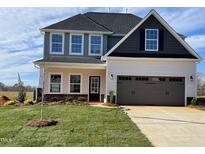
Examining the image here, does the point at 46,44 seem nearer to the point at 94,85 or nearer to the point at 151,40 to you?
the point at 94,85

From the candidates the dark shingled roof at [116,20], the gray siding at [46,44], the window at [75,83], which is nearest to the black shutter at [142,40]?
the dark shingled roof at [116,20]

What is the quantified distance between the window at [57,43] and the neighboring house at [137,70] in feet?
1.76

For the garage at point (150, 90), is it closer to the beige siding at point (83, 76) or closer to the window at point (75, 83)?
the beige siding at point (83, 76)

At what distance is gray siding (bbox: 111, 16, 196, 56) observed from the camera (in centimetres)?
2323

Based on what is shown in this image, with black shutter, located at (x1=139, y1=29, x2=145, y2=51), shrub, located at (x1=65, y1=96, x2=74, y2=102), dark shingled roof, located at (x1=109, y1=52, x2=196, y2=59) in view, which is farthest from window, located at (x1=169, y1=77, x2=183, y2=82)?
shrub, located at (x1=65, y1=96, x2=74, y2=102)

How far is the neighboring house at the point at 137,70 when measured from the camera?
2298cm

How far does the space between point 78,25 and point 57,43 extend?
225cm

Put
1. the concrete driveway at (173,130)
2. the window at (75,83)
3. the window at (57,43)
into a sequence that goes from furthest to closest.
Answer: the window at (57,43), the window at (75,83), the concrete driveway at (173,130)

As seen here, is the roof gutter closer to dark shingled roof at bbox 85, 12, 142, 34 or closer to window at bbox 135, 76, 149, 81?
window at bbox 135, 76, 149, 81

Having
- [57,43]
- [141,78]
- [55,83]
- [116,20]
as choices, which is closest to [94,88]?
[55,83]

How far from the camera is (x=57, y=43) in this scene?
84.4 ft

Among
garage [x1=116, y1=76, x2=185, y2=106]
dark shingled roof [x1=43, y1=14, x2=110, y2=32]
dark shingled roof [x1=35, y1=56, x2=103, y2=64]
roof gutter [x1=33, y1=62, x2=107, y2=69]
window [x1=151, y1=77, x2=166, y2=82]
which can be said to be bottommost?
garage [x1=116, y1=76, x2=185, y2=106]

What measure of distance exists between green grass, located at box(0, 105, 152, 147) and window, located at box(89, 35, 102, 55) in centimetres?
1126
